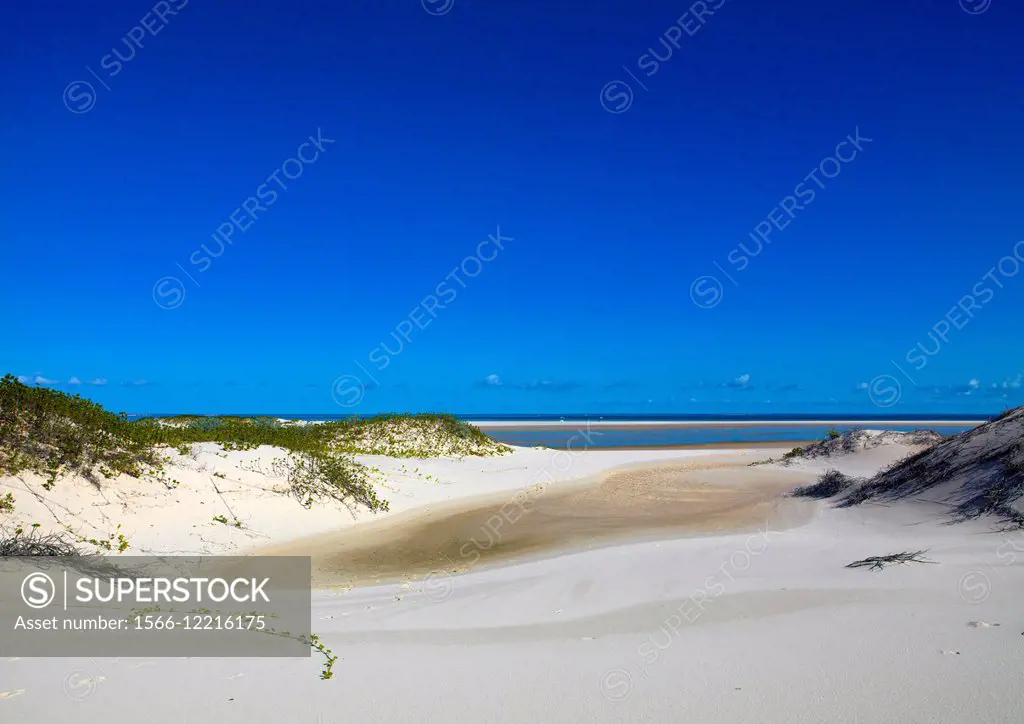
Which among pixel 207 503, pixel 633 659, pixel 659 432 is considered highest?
pixel 659 432

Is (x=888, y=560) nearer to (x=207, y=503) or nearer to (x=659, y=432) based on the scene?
(x=207, y=503)

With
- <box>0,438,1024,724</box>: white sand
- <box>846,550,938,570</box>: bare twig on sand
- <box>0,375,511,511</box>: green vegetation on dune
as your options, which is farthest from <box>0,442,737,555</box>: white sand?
<box>846,550,938,570</box>: bare twig on sand

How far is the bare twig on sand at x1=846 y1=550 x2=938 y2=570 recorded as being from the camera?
25.9ft

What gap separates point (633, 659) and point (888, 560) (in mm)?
4532

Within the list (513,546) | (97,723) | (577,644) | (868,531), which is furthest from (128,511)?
(868,531)

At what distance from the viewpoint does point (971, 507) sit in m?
11.2

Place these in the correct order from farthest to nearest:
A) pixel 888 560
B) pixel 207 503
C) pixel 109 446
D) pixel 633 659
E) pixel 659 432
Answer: pixel 659 432
pixel 207 503
pixel 109 446
pixel 888 560
pixel 633 659

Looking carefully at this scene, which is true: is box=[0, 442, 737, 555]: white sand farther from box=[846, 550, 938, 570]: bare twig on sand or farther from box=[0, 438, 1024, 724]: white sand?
box=[846, 550, 938, 570]: bare twig on sand

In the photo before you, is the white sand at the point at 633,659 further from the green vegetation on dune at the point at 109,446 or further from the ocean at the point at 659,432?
the ocean at the point at 659,432

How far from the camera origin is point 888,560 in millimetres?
7996

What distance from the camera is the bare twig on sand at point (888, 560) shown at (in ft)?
25.9

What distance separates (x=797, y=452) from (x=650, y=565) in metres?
25.0

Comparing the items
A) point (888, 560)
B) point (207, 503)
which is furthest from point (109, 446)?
point (888, 560)

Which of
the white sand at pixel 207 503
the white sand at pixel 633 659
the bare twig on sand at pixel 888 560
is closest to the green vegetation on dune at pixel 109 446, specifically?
the white sand at pixel 207 503
